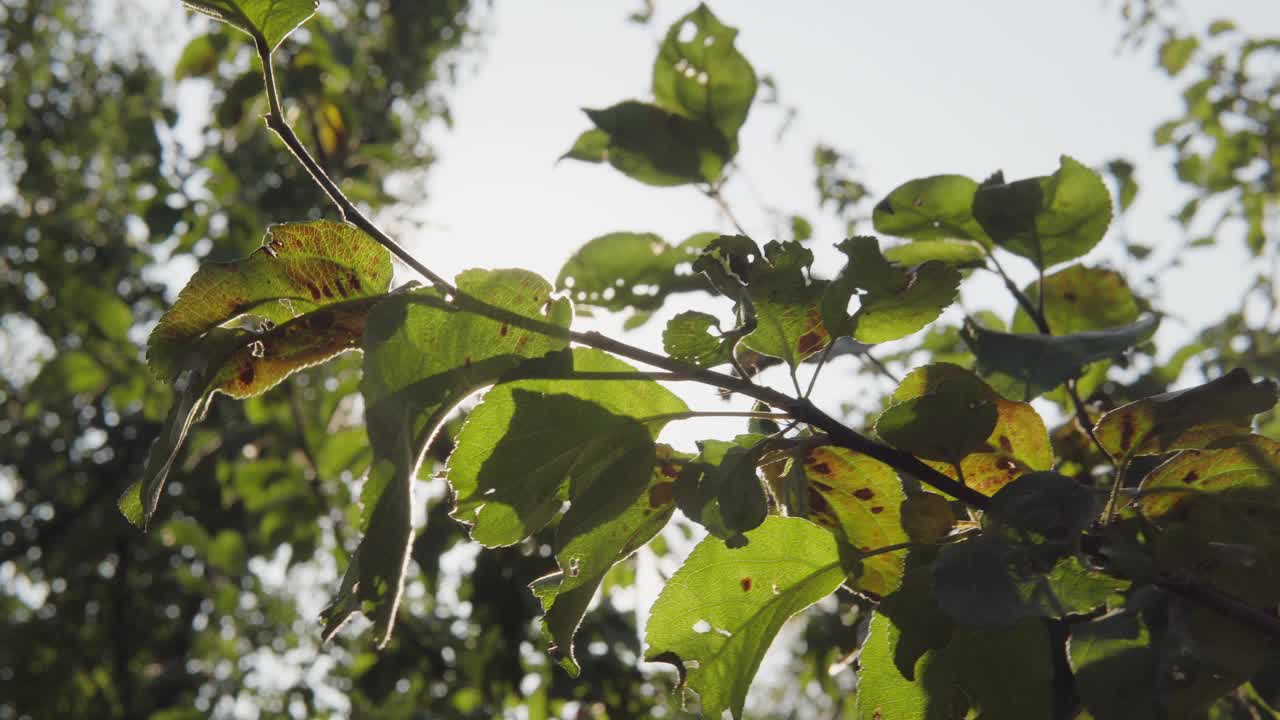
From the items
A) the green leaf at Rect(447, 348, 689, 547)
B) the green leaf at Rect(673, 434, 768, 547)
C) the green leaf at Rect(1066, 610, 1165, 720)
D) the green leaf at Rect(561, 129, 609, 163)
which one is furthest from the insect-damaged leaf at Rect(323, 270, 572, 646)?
the green leaf at Rect(561, 129, 609, 163)

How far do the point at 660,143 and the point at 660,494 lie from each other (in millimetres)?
464

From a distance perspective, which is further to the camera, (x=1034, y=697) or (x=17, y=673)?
(x=17, y=673)

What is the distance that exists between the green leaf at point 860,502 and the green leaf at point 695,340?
11 centimetres

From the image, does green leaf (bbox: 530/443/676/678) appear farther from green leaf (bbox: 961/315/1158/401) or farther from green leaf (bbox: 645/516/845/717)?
green leaf (bbox: 961/315/1158/401)

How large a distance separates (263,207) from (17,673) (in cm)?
289

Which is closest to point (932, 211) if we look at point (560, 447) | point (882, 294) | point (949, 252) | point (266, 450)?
point (949, 252)

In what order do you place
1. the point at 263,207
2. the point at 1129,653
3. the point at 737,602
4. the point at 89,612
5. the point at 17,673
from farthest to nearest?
1. the point at 89,612
2. the point at 17,673
3. the point at 263,207
4. the point at 737,602
5. the point at 1129,653

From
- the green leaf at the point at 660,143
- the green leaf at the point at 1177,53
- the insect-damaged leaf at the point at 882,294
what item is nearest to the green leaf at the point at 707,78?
the green leaf at the point at 660,143

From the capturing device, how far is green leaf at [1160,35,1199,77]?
9.25 ft

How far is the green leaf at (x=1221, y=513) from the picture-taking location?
22.8 inches

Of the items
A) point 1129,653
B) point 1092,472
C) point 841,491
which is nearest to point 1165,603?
point 1129,653

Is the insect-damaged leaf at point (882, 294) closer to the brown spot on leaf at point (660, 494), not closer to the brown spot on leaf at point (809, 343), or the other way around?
the brown spot on leaf at point (809, 343)

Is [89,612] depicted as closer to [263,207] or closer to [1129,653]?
[263,207]

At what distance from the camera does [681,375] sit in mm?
597
